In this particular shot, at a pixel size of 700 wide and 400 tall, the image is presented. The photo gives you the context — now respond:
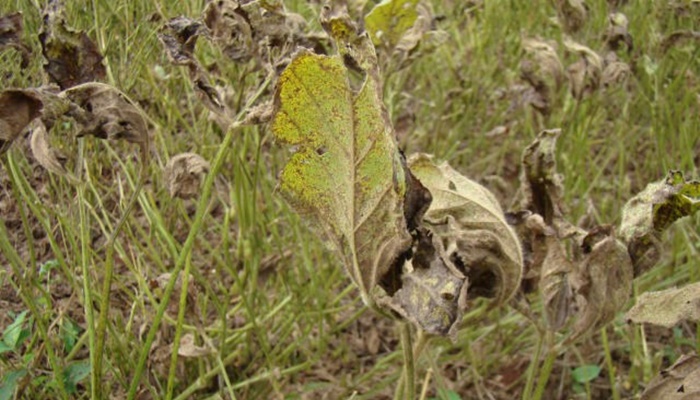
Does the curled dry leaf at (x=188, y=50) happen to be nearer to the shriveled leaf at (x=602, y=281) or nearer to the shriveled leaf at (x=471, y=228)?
the shriveled leaf at (x=471, y=228)

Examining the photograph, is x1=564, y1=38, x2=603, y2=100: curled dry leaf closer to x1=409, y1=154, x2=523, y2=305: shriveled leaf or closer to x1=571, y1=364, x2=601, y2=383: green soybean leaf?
x1=571, y1=364, x2=601, y2=383: green soybean leaf

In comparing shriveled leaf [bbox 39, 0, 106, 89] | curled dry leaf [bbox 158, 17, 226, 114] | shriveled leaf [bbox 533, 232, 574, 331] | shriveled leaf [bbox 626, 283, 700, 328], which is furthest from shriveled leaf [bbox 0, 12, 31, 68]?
shriveled leaf [bbox 626, 283, 700, 328]

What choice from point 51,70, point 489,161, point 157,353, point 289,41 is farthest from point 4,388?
point 489,161

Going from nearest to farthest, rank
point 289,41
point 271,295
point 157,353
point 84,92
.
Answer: point 84,92 < point 289,41 < point 157,353 < point 271,295

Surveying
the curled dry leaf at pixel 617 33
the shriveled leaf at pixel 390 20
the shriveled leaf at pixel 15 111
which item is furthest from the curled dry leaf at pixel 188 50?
the curled dry leaf at pixel 617 33

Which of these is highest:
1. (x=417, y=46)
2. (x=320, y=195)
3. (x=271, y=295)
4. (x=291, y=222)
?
(x=320, y=195)

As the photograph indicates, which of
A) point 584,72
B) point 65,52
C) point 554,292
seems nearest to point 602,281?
point 554,292

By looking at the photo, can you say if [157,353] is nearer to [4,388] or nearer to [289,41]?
[4,388]
